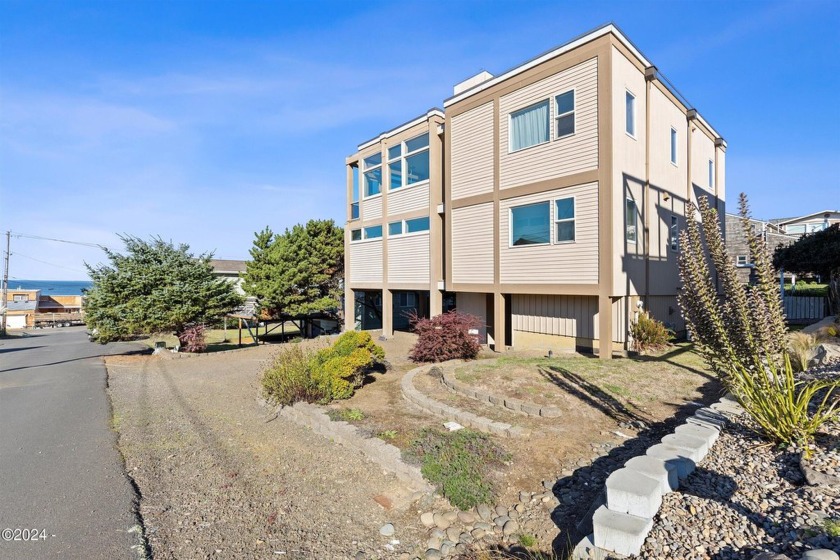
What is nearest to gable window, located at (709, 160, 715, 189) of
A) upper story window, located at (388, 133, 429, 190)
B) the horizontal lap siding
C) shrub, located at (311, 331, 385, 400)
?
the horizontal lap siding

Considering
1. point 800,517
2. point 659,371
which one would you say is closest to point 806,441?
point 800,517

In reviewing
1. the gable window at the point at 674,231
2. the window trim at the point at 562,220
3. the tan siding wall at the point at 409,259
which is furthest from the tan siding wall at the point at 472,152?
the gable window at the point at 674,231

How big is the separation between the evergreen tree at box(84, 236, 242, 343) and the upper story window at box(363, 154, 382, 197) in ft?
24.8

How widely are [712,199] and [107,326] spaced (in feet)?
77.2

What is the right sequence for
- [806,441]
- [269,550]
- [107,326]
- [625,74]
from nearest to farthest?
→ [269,550]
[806,441]
[625,74]
[107,326]

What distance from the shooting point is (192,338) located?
1566 cm

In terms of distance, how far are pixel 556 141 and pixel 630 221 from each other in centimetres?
302

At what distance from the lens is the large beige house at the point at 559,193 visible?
10609 mm

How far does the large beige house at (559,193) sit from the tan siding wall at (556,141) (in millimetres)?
31

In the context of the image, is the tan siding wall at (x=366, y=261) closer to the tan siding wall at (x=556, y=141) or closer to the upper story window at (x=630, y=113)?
the tan siding wall at (x=556, y=141)

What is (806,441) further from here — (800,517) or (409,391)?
(409,391)

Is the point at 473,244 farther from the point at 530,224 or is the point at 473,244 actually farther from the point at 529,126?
the point at 529,126

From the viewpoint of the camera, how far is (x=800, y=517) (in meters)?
2.82

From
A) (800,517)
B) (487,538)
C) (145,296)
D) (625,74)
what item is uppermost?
(625,74)
